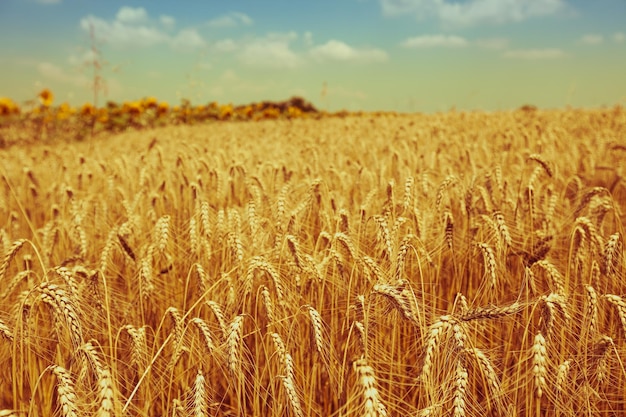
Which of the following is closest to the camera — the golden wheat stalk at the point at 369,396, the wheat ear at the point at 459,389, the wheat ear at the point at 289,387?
the golden wheat stalk at the point at 369,396

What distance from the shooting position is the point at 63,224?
8.66ft

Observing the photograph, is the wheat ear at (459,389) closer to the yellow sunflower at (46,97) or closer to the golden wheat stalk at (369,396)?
the golden wheat stalk at (369,396)

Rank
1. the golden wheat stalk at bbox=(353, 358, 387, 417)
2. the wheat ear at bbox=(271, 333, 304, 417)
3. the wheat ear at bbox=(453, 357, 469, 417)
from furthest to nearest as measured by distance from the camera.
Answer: the wheat ear at bbox=(271, 333, 304, 417) → the wheat ear at bbox=(453, 357, 469, 417) → the golden wheat stalk at bbox=(353, 358, 387, 417)

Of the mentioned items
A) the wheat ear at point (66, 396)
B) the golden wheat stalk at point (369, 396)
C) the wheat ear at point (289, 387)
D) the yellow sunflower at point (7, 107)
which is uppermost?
the yellow sunflower at point (7, 107)

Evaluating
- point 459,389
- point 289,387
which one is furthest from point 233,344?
point 459,389

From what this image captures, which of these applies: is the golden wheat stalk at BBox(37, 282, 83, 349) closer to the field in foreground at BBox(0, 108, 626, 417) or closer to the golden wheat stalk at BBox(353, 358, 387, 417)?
the field in foreground at BBox(0, 108, 626, 417)

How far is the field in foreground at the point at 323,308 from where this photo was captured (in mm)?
1256

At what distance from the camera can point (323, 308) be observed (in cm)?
196

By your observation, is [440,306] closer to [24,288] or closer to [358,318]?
[358,318]

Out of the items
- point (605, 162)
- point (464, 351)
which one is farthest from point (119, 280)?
point (605, 162)

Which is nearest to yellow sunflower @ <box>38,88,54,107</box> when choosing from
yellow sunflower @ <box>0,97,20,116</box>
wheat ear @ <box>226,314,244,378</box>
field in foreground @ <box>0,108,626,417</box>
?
yellow sunflower @ <box>0,97,20,116</box>

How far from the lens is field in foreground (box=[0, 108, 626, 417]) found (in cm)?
126

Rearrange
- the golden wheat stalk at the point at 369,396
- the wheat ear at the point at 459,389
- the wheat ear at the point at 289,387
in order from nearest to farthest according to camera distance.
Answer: the golden wheat stalk at the point at 369,396
the wheat ear at the point at 459,389
the wheat ear at the point at 289,387

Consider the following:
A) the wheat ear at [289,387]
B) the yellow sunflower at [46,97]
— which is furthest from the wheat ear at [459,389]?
the yellow sunflower at [46,97]
